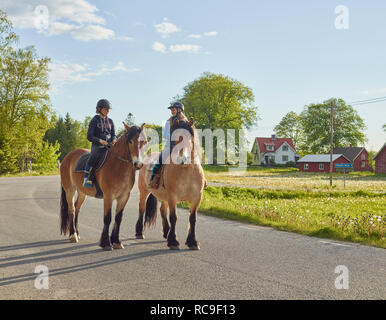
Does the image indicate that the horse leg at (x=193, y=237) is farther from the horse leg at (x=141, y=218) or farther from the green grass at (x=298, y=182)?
the green grass at (x=298, y=182)

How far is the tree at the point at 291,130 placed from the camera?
8731 centimetres

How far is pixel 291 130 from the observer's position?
292 feet

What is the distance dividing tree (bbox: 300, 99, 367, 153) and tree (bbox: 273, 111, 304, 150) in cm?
587

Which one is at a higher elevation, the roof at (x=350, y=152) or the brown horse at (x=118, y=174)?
the roof at (x=350, y=152)

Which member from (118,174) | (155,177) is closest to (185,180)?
(155,177)

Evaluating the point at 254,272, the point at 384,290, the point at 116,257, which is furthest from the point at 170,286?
the point at 384,290

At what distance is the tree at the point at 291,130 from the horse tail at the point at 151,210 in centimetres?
8283

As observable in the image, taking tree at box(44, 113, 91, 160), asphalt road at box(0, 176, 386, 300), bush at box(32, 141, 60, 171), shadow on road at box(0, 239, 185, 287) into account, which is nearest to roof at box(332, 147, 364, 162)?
bush at box(32, 141, 60, 171)

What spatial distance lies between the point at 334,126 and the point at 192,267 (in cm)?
7881

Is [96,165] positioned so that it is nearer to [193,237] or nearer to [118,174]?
[118,174]

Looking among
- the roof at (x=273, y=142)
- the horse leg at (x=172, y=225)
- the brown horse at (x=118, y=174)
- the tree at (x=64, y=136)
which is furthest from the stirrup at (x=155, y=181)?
the roof at (x=273, y=142)

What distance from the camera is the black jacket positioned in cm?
687

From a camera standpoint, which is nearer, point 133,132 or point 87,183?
point 133,132
